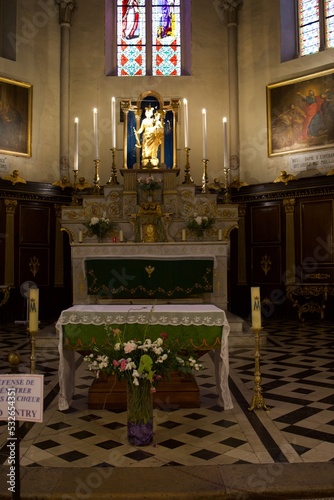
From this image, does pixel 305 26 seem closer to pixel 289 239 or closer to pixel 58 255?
pixel 289 239

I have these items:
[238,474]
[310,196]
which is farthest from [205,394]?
[310,196]

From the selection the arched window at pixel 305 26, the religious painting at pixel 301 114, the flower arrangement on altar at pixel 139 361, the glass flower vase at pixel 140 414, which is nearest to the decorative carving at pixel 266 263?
the religious painting at pixel 301 114

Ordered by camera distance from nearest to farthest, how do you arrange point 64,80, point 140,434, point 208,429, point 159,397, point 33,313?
point 140,434, point 208,429, point 33,313, point 159,397, point 64,80

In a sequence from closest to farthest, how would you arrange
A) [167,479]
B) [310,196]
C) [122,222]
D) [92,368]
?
[167,479] < [92,368] < [122,222] < [310,196]

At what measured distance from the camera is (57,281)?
14.6 m

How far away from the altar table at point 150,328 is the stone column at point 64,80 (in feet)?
33.3

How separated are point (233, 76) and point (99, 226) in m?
6.57

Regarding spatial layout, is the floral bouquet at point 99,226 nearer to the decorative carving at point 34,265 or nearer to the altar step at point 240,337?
the decorative carving at point 34,265

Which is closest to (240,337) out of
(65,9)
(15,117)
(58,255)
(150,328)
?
(150,328)

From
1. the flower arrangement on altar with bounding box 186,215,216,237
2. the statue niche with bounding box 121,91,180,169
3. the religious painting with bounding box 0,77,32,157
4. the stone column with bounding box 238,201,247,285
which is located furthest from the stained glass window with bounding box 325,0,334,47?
the religious painting with bounding box 0,77,32,157

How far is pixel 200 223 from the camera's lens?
12.0 m

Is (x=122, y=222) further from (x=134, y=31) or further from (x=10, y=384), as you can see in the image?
(x=10, y=384)

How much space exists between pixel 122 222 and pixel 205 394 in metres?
7.30

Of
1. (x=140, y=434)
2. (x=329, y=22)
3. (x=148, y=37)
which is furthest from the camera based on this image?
(x=148, y=37)
